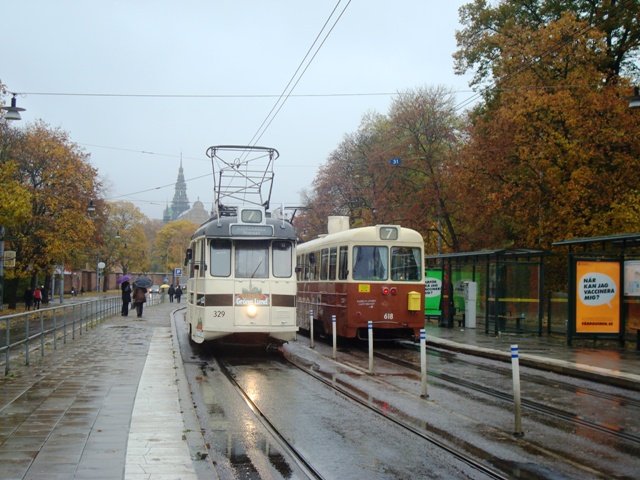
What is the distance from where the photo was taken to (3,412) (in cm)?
888

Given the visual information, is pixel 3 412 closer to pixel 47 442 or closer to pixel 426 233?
pixel 47 442

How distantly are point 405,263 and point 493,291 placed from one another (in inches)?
215

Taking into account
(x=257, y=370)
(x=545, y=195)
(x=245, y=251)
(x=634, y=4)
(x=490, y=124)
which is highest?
(x=634, y=4)

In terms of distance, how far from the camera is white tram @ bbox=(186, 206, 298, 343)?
16.3 metres

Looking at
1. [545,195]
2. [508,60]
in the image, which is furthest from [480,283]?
[508,60]

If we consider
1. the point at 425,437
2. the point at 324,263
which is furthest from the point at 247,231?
the point at 425,437

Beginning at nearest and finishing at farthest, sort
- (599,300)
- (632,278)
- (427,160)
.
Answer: (632,278) → (599,300) → (427,160)

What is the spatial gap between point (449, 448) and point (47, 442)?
4.17m

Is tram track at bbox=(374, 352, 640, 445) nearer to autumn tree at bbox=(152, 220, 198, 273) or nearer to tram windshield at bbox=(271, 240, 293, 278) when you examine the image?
tram windshield at bbox=(271, 240, 293, 278)

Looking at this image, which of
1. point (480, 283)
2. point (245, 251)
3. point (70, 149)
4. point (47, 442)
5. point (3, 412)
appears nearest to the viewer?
point (47, 442)

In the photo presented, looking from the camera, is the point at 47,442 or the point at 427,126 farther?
the point at 427,126

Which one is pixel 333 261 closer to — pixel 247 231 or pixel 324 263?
pixel 324 263

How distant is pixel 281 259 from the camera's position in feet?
55.4

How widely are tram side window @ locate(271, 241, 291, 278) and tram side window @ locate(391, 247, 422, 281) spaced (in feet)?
13.1
